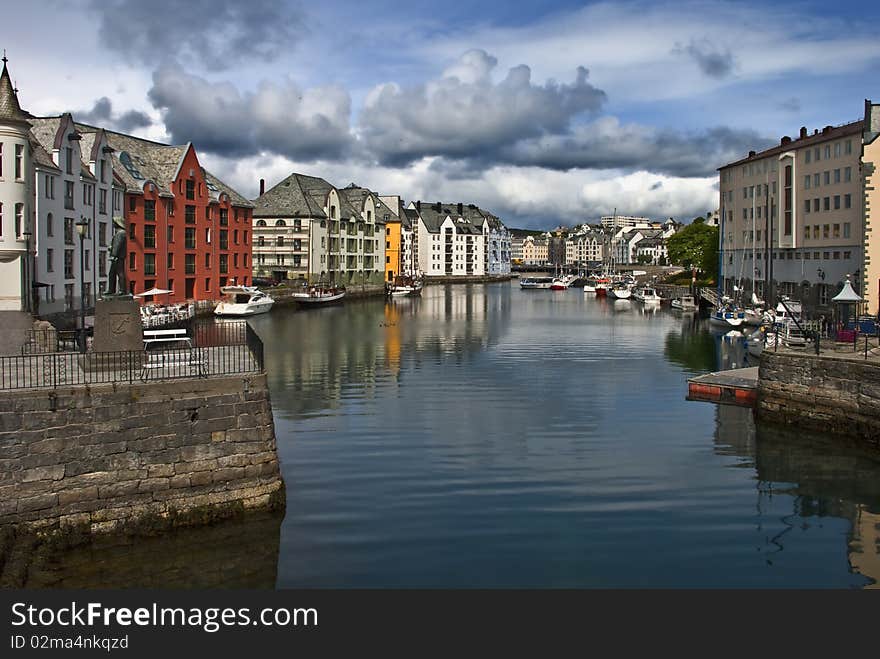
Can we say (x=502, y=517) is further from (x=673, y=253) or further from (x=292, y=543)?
(x=673, y=253)

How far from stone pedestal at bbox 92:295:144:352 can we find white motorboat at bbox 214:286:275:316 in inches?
2380

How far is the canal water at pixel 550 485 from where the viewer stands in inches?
711

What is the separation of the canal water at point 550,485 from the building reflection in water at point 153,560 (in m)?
0.74

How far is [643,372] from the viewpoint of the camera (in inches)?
1858

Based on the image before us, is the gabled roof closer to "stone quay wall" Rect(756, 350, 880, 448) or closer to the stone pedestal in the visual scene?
the stone pedestal

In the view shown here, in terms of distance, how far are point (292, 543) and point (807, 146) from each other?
3080 inches

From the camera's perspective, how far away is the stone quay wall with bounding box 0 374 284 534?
17.3m

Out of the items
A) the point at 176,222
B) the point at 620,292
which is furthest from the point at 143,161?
the point at 620,292

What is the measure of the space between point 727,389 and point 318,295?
7435cm

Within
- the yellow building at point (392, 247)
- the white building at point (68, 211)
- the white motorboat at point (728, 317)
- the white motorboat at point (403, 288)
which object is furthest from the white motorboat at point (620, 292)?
the white building at point (68, 211)

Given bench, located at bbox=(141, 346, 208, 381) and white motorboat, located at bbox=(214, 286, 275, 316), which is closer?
bench, located at bbox=(141, 346, 208, 381)

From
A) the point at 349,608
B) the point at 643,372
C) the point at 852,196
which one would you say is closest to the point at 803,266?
the point at 852,196

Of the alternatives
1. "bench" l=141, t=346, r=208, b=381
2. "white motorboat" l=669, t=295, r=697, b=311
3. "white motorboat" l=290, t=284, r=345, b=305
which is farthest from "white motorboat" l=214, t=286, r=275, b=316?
"bench" l=141, t=346, r=208, b=381

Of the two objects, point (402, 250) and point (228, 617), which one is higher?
point (402, 250)
